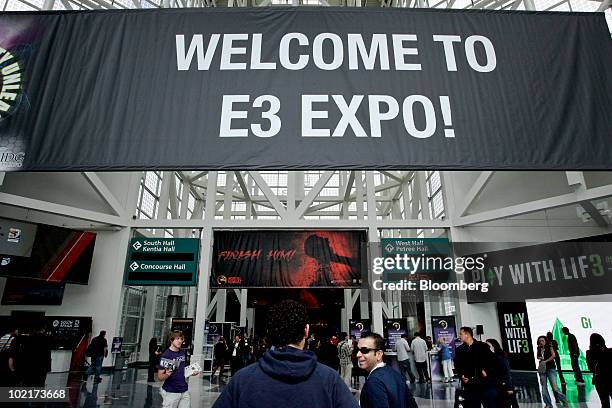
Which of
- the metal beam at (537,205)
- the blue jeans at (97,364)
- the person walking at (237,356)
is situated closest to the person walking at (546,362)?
the metal beam at (537,205)

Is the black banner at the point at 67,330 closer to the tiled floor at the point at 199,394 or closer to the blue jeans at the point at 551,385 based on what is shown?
the tiled floor at the point at 199,394

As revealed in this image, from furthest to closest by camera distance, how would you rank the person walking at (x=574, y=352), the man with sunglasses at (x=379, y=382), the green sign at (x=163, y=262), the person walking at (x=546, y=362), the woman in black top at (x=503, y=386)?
the green sign at (x=163, y=262)
the person walking at (x=574, y=352)
the person walking at (x=546, y=362)
the woman in black top at (x=503, y=386)
the man with sunglasses at (x=379, y=382)

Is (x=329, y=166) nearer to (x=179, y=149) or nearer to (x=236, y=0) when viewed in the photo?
(x=179, y=149)

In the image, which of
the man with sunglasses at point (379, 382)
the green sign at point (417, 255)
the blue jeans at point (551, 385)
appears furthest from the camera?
the green sign at point (417, 255)

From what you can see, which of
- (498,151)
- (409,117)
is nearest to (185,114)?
(409,117)

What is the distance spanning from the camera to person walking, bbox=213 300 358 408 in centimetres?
157

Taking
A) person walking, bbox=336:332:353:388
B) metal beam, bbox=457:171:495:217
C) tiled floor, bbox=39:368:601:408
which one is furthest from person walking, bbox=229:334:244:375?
metal beam, bbox=457:171:495:217

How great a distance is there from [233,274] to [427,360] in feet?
27.8

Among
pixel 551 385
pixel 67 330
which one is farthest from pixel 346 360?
pixel 67 330

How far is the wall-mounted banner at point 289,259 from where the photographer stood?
55.6 ft

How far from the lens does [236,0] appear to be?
2333 centimetres

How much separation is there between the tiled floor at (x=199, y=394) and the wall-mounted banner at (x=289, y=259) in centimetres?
496

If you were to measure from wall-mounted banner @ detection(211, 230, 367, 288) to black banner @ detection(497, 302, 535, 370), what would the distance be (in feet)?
19.6

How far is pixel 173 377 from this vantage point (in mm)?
5344
